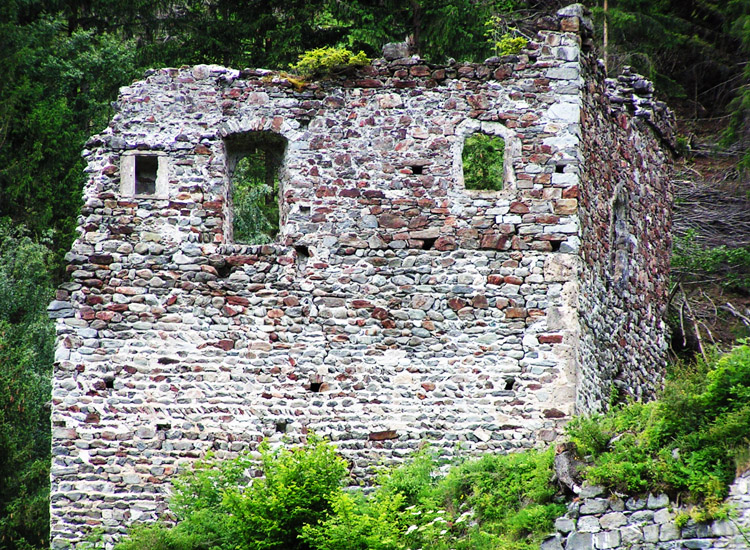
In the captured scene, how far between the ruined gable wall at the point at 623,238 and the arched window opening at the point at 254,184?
13.1ft

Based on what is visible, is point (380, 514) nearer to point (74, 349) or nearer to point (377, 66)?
point (74, 349)

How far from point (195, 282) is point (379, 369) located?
2.42 meters

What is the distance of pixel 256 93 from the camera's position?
49.6 ft

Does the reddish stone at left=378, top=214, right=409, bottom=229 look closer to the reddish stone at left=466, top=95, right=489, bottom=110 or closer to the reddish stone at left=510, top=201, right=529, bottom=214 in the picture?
the reddish stone at left=510, top=201, right=529, bottom=214

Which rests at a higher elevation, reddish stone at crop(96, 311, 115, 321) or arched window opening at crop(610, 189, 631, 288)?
arched window opening at crop(610, 189, 631, 288)

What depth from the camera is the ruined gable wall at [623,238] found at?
15422 millimetres

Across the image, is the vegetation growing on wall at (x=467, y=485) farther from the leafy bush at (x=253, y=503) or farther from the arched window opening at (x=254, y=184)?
the arched window opening at (x=254, y=184)

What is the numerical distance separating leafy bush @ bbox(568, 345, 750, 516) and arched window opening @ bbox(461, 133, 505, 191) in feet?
29.8

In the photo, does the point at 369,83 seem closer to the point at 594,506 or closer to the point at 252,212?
the point at 252,212

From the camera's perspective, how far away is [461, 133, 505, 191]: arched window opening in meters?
20.3

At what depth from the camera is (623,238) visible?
17094mm

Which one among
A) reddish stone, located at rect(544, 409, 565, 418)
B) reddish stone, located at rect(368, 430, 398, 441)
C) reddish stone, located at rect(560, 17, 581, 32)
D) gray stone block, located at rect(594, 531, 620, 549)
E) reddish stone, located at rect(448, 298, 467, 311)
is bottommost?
gray stone block, located at rect(594, 531, 620, 549)

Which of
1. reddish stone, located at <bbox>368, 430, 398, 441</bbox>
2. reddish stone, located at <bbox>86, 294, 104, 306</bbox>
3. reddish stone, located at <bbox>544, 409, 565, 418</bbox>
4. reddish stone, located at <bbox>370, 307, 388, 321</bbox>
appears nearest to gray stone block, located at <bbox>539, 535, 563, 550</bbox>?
reddish stone, located at <bbox>544, 409, 565, 418</bbox>

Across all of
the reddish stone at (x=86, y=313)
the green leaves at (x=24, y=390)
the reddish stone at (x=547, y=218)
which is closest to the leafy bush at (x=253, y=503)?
the reddish stone at (x=86, y=313)
